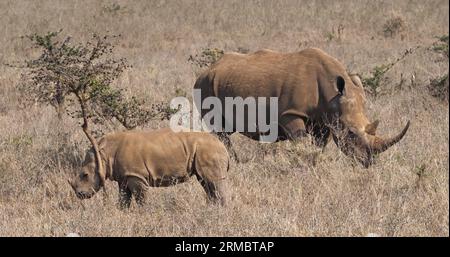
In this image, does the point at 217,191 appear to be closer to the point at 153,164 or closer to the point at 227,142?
the point at 153,164

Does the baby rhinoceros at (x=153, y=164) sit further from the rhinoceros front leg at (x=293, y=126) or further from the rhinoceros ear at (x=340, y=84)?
the rhinoceros ear at (x=340, y=84)

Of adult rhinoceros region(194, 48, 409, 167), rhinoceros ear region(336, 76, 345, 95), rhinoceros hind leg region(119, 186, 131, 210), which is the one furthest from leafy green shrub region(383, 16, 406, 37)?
rhinoceros hind leg region(119, 186, 131, 210)

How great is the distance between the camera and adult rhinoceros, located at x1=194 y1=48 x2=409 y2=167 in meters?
7.32

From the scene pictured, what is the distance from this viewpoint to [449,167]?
21.8 feet

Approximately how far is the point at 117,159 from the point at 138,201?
1.45 ft

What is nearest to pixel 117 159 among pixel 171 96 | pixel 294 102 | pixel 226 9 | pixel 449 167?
pixel 294 102

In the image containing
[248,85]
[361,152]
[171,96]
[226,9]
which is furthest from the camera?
[226,9]

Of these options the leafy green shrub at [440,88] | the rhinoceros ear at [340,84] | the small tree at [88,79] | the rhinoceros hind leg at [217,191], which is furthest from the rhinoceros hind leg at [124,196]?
the leafy green shrub at [440,88]

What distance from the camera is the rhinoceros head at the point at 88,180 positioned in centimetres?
638

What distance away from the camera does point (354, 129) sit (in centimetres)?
734

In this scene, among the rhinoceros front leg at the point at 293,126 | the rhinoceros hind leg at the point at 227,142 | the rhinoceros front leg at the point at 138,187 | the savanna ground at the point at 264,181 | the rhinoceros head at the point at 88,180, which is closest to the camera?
the savanna ground at the point at 264,181

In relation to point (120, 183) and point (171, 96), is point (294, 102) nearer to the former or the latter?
point (120, 183)

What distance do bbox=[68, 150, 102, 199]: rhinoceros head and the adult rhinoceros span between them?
2497 millimetres

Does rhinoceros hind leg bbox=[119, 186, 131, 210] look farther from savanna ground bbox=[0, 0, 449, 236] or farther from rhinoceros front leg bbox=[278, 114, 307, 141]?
rhinoceros front leg bbox=[278, 114, 307, 141]
